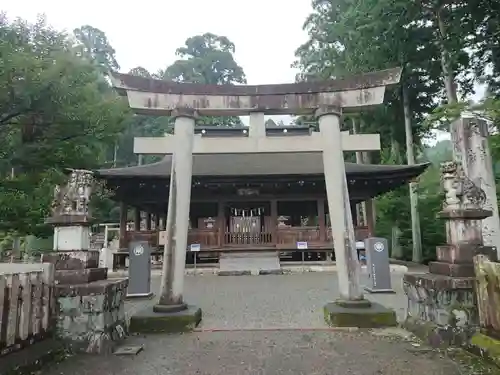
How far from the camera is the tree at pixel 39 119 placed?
831 cm

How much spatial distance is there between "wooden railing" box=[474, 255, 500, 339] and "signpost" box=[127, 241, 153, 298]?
701cm

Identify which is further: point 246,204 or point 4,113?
point 246,204

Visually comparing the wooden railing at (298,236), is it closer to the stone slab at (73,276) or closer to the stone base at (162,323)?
the stone base at (162,323)

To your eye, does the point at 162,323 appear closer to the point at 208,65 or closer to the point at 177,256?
the point at 177,256

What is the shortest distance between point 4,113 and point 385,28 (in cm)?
1454

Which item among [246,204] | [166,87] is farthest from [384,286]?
[246,204]

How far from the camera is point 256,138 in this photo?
20.8 feet

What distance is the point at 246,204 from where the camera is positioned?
16.6 m

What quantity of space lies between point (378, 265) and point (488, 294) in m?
5.11

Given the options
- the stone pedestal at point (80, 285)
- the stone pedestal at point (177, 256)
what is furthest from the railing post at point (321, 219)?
the stone pedestal at point (80, 285)

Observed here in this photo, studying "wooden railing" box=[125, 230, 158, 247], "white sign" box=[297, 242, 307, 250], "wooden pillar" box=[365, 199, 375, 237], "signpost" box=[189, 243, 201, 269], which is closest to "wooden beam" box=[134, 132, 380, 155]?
"signpost" box=[189, 243, 201, 269]

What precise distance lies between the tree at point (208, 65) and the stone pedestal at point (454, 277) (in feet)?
109

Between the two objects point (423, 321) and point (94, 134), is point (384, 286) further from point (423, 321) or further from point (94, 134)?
point (94, 134)

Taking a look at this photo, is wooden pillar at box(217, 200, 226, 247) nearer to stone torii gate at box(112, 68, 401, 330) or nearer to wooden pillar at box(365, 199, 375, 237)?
wooden pillar at box(365, 199, 375, 237)
